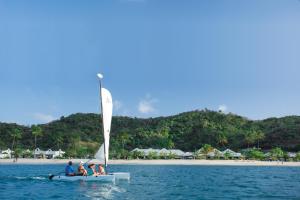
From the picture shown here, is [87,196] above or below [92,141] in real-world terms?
below

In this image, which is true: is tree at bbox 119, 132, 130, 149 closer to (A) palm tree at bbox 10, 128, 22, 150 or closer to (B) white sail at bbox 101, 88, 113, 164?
(A) palm tree at bbox 10, 128, 22, 150

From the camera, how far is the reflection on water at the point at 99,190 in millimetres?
37656

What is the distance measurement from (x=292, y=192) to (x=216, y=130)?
15144cm

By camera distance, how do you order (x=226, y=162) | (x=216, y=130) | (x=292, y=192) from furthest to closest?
(x=216, y=130) → (x=226, y=162) → (x=292, y=192)

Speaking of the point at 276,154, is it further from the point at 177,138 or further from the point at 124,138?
A: the point at 177,138

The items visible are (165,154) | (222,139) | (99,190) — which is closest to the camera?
(99,190)

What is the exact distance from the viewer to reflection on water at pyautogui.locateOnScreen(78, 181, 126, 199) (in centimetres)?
3766

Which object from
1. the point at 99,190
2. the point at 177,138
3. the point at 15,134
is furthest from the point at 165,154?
the point at 99,190

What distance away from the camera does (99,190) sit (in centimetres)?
4131

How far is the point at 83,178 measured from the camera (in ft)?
151

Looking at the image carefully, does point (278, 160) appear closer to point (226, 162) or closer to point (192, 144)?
point (226, 162)

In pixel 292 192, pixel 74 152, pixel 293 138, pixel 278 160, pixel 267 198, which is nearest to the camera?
pixel 267 198

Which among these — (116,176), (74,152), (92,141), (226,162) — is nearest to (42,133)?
(92,141)

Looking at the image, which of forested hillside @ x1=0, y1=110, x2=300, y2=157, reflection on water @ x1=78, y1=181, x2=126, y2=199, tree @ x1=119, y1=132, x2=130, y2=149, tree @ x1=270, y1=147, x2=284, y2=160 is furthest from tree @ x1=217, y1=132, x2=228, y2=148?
reflection on water @ x1=78, y1=181, x2=126, y2=199
